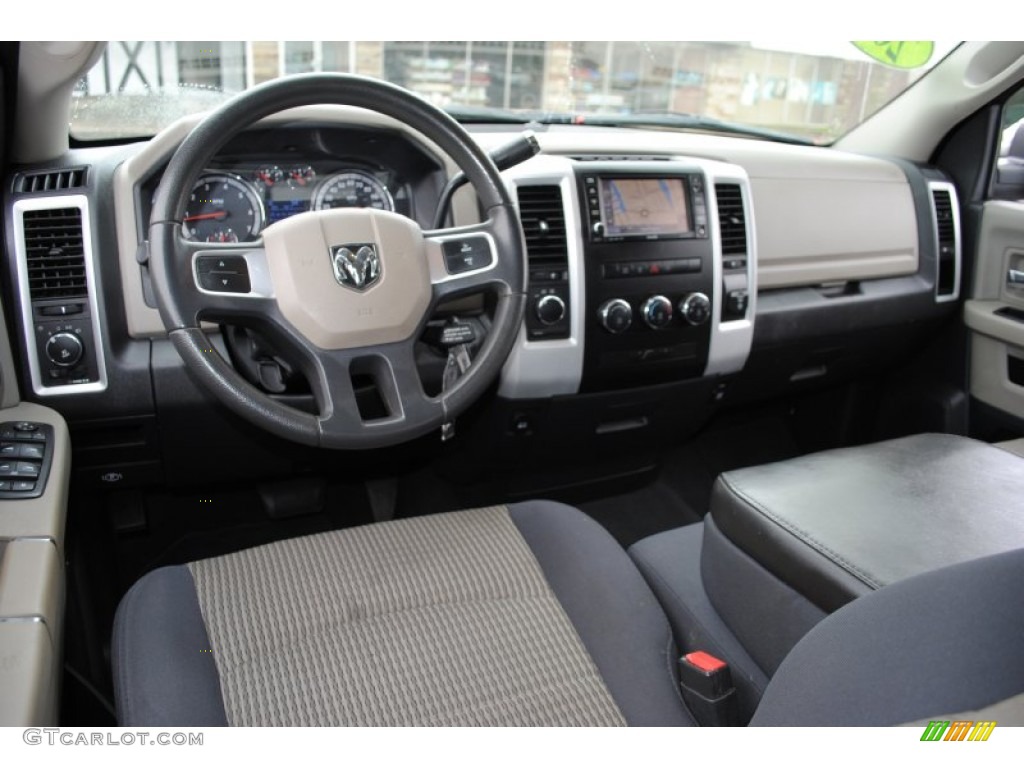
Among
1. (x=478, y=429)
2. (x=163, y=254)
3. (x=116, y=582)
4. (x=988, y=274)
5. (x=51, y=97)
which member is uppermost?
(x=51, y=97)

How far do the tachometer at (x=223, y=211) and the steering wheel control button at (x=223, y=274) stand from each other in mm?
310

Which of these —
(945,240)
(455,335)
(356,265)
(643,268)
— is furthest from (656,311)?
(945,240)

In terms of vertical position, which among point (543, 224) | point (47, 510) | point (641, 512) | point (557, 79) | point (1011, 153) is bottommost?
point (641, 512)

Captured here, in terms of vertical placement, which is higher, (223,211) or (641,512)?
(223,211)

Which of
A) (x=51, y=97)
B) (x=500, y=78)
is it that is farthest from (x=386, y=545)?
(x=500, y=78)

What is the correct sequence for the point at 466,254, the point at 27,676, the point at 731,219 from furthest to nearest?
the point at 731,219
the point at 466,254
the point at 27,676

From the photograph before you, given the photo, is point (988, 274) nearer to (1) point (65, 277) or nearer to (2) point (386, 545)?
(2) point (386, 545)

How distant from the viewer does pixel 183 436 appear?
5.77 feet

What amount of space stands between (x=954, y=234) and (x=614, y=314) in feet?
4.16

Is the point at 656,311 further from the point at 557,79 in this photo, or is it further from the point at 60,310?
the point at 60,310

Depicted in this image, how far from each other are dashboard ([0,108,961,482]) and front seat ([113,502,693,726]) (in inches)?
18.3

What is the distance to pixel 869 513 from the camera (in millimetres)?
1222

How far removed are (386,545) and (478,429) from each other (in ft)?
2.20

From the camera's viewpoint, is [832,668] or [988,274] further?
[988,274]
